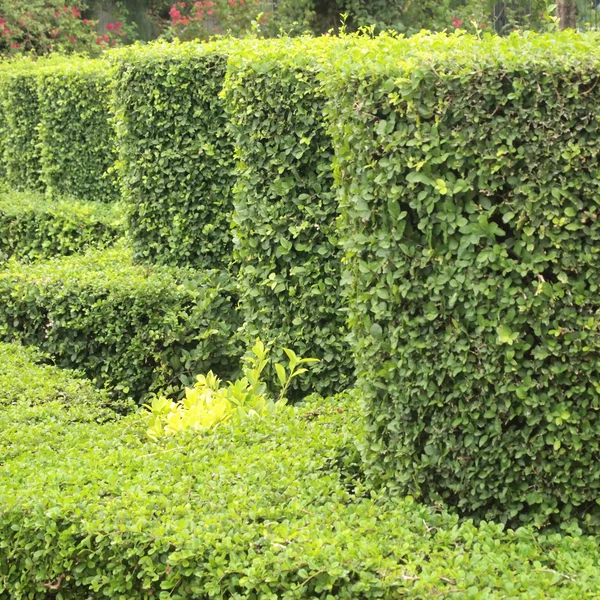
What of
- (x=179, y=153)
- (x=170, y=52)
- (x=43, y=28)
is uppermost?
(x=43, y=28)

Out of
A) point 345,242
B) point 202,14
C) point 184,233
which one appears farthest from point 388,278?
point 202,14

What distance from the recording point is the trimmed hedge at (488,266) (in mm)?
3676

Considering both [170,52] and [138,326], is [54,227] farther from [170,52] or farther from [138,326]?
[138,326]

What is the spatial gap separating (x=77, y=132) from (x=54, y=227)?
1730mm

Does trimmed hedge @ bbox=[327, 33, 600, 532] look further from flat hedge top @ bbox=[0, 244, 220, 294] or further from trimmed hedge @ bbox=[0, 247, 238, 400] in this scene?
flat hedge top @ bbox=[0, 244, 220, 294]

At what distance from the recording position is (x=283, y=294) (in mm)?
5980

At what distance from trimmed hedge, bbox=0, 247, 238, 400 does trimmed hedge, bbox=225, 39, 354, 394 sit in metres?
1.07

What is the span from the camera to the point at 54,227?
978 centimetres

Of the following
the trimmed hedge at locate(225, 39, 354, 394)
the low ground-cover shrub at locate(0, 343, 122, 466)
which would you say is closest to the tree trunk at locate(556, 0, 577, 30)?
the trimmed hedge at locate(225, 39, 354, 394)

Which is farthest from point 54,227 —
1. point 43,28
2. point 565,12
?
point 43,28

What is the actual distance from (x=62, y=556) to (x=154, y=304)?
337 cm

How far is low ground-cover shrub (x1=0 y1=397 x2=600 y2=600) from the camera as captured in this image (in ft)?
11.1

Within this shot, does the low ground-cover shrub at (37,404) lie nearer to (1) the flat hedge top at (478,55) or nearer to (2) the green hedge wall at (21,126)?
(1) the flat hedge top at (478,55)

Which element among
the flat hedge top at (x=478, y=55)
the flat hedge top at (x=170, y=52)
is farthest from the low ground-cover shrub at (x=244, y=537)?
the flat hedge top at (x=170, y=52)
